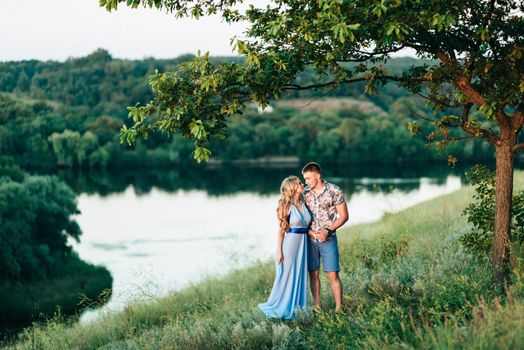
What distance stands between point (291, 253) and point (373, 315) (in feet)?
5.33

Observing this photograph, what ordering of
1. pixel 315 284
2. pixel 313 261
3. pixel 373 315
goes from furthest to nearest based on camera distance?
pixel 315 284, pixel 313 261, pixel 373 315

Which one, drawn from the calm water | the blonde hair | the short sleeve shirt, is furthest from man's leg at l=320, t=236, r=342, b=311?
the calm water

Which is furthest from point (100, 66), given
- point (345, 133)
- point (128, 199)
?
point (128, 199)

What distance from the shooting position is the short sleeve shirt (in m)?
7.96

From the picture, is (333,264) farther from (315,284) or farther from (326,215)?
(326,215)

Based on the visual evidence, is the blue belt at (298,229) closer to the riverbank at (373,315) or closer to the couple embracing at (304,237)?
the couple embracing at (304,237)

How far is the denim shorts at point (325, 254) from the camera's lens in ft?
26.3

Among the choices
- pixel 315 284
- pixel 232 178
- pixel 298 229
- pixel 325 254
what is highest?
pixel 298 229

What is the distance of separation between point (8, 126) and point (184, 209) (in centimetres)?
5341

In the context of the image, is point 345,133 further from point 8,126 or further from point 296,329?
point 296,329

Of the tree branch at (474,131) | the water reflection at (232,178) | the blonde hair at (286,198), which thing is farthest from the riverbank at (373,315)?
the water reflection at (232,178)

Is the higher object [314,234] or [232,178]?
[314,234]

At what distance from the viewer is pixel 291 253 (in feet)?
26.6

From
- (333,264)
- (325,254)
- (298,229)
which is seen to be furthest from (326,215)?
(333,264)
